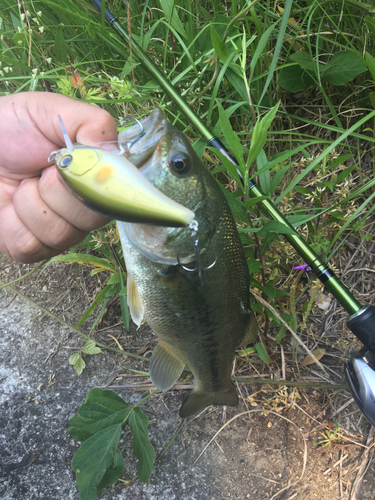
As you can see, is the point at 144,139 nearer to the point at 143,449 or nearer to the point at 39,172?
the point at 39,172

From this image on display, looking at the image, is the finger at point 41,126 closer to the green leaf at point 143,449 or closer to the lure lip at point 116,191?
the lure lip at point 116,191

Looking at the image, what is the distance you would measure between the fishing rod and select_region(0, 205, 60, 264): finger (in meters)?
0.88

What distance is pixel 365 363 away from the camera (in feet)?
4.54

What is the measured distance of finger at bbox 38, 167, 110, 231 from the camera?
47.6 inches

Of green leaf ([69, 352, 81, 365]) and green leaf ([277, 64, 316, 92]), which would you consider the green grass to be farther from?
green leaf ([69, 352, 81, 365])

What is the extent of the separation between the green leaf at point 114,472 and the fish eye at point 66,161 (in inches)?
64.6

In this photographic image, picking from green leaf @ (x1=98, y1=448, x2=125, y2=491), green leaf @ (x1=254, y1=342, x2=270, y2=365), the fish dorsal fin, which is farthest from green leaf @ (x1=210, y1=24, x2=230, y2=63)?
green leaf @ (x1=98, y1=448, x2=125, y2=491)

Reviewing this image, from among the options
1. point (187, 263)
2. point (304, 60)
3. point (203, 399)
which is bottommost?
point (203, 399)

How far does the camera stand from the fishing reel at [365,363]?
133cm

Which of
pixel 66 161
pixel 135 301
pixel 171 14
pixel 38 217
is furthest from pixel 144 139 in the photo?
pixel 171 14

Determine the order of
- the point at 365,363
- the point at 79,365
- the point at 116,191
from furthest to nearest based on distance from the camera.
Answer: the point at 79,365, the point at 365,363, the point at 116,191

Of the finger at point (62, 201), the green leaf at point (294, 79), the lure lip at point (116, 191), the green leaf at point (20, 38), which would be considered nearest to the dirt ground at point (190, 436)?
the finger at point (62, 201)

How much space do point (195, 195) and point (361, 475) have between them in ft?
6.06

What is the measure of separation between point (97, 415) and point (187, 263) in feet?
3.87
